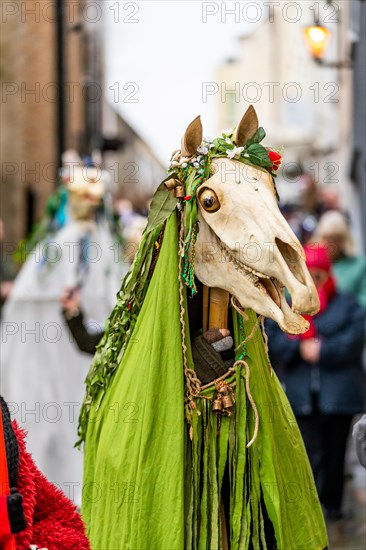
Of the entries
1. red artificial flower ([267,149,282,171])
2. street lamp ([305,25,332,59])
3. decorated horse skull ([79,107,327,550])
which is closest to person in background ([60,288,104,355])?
decorated horse skull ([79,107,327,550])

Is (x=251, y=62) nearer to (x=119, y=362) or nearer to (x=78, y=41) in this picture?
(x=78, y=41)

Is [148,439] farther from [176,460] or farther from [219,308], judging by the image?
[219,308]

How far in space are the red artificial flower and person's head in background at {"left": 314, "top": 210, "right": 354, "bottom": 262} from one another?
200 inches

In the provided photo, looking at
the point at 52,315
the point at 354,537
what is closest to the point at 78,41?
the point at 52,315

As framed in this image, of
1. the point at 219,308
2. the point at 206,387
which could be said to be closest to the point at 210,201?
the point at 219,308

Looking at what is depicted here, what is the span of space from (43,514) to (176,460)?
70 centimetres

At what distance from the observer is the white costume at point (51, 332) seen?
844 centimetres

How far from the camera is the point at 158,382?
13.0ft

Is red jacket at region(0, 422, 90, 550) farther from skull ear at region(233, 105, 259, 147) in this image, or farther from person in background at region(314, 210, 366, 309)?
person in background at region(314, 210, 366, 309)

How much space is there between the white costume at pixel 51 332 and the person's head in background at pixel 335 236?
1.79 m

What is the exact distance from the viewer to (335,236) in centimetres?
940

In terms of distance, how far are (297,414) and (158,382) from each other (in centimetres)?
394

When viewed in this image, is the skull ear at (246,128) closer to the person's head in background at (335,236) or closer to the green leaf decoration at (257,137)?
the green leaf decoration at (257,137)

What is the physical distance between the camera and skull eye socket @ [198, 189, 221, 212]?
3.99 meters
